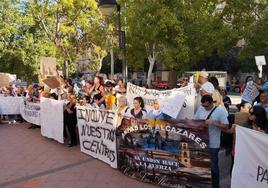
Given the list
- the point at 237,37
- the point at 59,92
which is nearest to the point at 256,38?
the point at 237,37

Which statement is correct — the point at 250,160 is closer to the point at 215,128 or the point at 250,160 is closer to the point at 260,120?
the point at 260,120

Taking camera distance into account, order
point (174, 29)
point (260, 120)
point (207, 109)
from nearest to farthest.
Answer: point (260, 120), point (207, 109), point (174, 29)

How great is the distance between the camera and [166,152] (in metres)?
6.65

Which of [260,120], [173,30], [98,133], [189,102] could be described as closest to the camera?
[260,120]

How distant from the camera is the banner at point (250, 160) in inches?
192

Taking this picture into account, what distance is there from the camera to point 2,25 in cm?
2817

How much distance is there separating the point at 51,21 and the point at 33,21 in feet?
3.92

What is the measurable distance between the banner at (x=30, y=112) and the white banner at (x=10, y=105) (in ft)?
1.50

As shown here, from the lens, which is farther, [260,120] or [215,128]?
[215,128]

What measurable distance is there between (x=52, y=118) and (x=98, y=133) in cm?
307

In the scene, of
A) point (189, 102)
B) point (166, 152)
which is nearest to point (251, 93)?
point (189, 102)

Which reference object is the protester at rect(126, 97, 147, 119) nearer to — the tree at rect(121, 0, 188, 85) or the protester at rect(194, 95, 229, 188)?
the protester at rect(194, 95, 229, 188)

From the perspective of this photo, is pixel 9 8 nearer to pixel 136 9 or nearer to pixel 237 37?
pixel 136 9

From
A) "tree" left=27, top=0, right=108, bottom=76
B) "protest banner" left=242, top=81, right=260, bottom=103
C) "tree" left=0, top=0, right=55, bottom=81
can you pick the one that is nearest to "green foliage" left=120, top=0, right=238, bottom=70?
"tree" left=27, top=0, right=108, bottom=76
